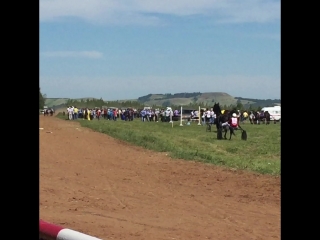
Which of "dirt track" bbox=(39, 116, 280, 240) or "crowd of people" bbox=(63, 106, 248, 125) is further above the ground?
"crowd of people" bbox=(63, 106, 248, 125)

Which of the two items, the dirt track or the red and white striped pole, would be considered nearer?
the red and white striped pole

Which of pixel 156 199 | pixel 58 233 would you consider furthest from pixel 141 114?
pixel 58 233

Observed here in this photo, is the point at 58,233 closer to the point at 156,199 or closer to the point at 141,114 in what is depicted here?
the point at 156,199

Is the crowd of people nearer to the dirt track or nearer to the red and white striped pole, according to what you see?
the dirt track

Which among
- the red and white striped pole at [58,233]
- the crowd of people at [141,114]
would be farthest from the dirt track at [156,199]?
the crowd of people at [141,114]

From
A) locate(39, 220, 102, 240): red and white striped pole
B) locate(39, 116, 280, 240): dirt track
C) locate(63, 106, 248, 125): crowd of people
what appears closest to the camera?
locate(39, 220, 102, 240): red and white striped pole

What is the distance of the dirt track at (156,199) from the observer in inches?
270

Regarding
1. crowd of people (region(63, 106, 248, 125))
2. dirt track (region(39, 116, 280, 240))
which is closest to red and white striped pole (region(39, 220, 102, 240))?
dirt track (region(39, 116, 280, 240))

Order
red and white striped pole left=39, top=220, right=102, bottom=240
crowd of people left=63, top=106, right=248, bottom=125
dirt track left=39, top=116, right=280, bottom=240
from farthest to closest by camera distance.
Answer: crowd of people left=63, top=106, right=248, bottom=125 < dirt track left=39, top=116, right=280, bottom=240 < red and white striped pole left=39, top=220, right=102, bottom=240

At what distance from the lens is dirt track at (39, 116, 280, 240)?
6.86 m
